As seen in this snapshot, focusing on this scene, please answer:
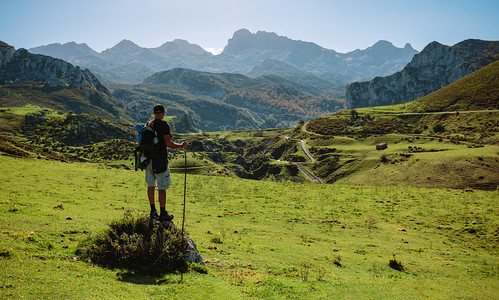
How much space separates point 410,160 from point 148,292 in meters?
95.3

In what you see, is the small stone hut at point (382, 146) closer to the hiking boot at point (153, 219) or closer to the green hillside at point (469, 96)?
the green hillside at point (469, 96)

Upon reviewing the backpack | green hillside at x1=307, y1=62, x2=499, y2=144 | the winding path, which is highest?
green hillside at x1=307, y1=62, x2=499, y2=144

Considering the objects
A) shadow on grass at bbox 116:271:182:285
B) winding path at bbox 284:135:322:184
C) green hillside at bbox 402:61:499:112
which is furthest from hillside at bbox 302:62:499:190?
shadow on grass at bbox 116:271:182:285

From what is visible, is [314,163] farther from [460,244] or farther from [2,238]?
[2,238]

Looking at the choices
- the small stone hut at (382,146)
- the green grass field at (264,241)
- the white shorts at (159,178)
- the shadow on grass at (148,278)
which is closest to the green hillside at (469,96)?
the small stone hut at (382,146)

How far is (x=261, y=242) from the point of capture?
17641 mm

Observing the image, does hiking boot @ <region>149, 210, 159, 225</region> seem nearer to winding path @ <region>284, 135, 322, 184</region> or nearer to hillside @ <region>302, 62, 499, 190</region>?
hillside @ <region>302, 62, 499, 190</region>

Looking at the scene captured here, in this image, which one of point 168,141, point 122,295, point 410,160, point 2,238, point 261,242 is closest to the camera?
point 122,295

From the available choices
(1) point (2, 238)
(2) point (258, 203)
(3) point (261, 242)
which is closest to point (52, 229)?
(1) point (2, 238)

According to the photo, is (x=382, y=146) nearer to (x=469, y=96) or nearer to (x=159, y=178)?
(x=469, y=96)

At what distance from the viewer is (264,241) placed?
18.0m

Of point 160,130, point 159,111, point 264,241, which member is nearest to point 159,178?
point 160,130

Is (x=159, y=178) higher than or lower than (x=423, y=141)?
lower

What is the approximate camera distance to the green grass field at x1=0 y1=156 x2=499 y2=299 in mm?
9023
